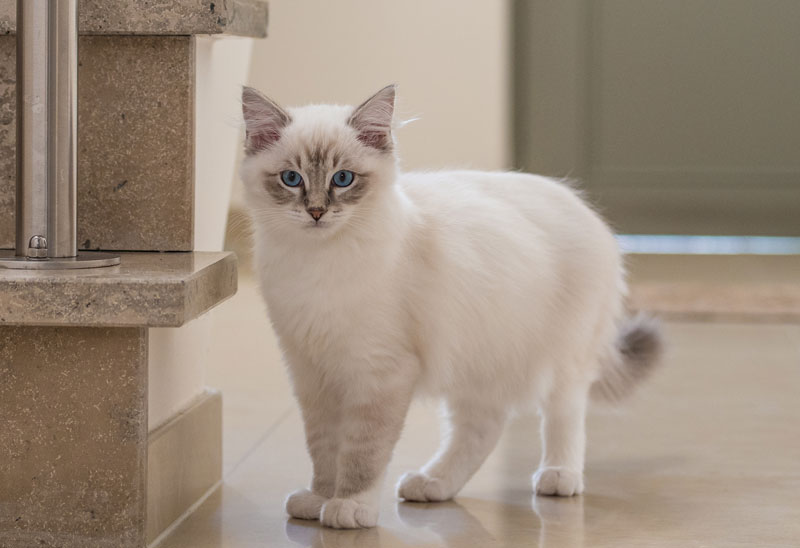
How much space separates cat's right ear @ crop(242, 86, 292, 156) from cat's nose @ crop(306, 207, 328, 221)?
0.16 meters

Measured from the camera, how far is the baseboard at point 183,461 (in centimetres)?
175

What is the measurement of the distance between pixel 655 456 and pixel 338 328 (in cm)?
90

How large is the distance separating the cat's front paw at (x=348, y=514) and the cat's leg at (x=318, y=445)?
0.22 feet

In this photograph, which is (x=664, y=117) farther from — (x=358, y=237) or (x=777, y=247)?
(x=358, y=237)

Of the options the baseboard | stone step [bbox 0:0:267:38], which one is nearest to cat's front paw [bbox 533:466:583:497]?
the baseboard

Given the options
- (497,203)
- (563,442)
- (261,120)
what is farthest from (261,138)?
(563,442)

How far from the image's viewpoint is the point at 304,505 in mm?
1899

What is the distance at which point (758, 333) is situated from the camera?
3713 mm

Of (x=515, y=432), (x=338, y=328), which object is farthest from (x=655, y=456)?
(x=338, y=328)

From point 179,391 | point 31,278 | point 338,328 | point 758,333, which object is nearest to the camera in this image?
point 31,278

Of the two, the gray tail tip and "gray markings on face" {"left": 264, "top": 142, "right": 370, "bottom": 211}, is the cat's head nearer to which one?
"gray markings on face" {"left": 264, "top": 142, "right": 370, "bottom": 211}

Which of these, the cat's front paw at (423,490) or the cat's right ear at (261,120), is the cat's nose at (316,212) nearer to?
the cat's right ear at (261,120)

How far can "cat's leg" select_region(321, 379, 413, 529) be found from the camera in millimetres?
1814

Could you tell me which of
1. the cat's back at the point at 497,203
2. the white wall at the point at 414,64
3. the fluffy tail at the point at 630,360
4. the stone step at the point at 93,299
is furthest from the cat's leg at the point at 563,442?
the white wall at the point at 414,64
